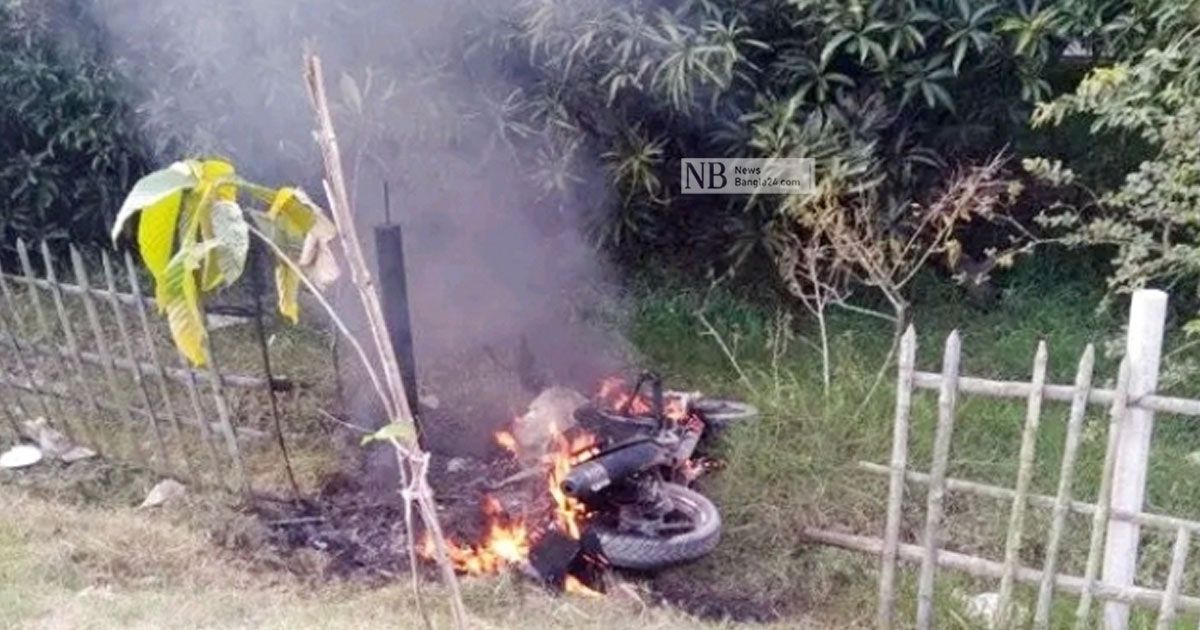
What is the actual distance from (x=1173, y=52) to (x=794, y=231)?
218 centimetres

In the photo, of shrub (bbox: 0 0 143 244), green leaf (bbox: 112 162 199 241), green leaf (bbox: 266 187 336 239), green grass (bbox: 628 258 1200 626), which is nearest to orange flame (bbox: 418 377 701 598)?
green grass (bbox: 628 258 1200 626)

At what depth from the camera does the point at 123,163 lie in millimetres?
7375

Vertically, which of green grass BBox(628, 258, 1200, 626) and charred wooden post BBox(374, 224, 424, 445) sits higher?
charred wooden post BBox(374, 224, 424, 445)

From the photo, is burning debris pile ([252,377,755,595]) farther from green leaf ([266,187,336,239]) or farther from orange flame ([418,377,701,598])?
green leaf ([266,187,336,239])

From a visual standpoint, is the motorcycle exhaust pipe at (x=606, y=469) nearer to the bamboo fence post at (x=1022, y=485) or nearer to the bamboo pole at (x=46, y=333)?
the bamboo fence post at (x=1022, y=485)

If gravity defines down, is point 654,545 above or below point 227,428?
below

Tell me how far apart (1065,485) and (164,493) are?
3.82m

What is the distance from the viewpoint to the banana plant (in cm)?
230

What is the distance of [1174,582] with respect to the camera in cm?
355

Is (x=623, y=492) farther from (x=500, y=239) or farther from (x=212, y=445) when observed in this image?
(x=500, y=239)

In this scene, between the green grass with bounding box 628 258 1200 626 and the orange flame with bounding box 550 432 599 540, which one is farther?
the orange flame with bounding box 550 432 599 540

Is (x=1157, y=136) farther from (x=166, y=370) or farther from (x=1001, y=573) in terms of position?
(x=166, y=370)

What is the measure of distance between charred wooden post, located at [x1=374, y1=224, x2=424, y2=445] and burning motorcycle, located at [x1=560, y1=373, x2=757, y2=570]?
2.74 feet

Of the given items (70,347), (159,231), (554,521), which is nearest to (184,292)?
(159,231)
